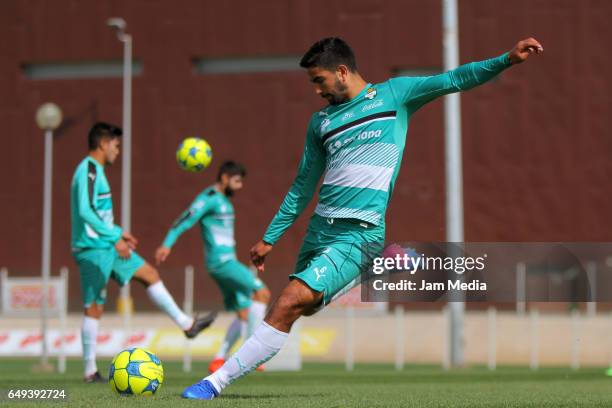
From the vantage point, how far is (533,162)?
105 feet

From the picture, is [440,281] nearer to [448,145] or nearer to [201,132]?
[448,145]

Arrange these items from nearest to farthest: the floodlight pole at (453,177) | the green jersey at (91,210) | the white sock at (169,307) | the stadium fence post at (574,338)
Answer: the green jersey at (91,210), the white sock at (169,307), the floodlight pole at (453,177), the stadium fence post at (574,338)

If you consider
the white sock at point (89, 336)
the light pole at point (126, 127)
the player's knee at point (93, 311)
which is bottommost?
the white sock at point (89, 336)

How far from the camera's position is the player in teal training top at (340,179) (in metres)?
7.00

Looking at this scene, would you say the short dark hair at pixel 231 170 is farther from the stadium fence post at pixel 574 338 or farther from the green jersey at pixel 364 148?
the stadium fence post at pixel 574 338

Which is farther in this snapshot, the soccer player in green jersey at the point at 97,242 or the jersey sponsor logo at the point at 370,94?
the soccer player in green jersey at the point at 97,242

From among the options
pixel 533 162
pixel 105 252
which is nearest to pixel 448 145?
pixel 105 252

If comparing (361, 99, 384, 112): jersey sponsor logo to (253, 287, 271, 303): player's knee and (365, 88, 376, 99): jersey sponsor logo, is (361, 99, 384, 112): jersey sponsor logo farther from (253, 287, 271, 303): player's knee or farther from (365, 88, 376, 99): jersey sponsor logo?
(253, 287, 271, 303): player's knee

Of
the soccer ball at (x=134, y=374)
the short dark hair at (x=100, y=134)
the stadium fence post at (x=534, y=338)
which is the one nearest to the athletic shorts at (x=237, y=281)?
the short dark hair at (x=100, y=134)

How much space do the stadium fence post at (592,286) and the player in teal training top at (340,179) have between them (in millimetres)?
19802

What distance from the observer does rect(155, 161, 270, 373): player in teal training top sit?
13539 mm

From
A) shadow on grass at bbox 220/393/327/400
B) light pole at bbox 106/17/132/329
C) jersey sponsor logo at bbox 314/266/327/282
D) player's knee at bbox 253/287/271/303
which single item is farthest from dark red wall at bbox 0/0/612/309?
jersey sponsor logo at bbox 314/266/327/282

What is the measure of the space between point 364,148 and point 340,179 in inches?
10.1

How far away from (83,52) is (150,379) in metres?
28.1
